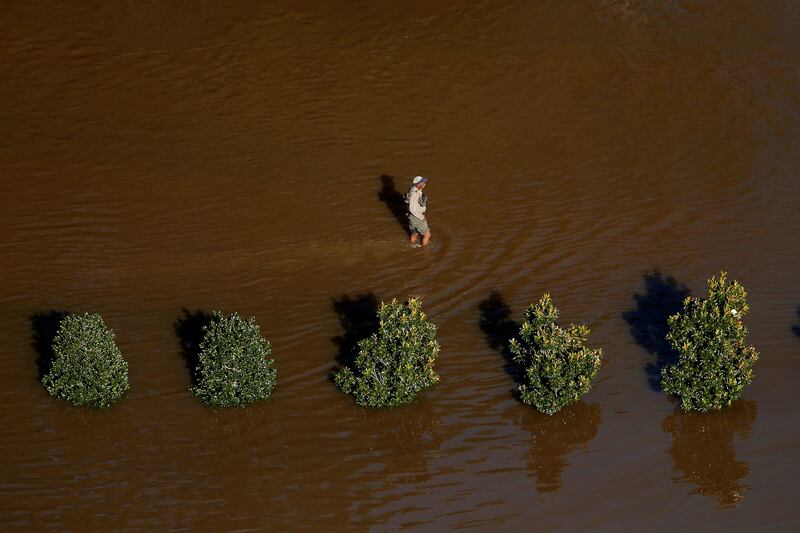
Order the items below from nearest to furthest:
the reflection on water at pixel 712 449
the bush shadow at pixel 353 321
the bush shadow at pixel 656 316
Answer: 1. the reflection on water at pixel 712 449
2. the bush shadow at pixel 656 316
3. the bush shadow at pixel 353 321

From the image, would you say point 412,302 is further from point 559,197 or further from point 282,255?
point 559,197

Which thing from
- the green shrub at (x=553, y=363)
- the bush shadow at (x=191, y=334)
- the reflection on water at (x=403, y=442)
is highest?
the bush shadow at (x=191, y=334)

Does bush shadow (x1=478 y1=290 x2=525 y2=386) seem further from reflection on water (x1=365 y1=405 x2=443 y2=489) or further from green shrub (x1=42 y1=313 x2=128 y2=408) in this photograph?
green shrub (x1=42 y1=313 x2=128 y2=408)

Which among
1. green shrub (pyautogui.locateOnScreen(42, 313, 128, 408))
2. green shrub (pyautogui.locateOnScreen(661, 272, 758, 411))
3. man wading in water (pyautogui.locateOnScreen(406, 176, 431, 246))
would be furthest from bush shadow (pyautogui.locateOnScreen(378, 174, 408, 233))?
green shrub (pyautogui.locateOnScreen(42, 313, 128, 408))

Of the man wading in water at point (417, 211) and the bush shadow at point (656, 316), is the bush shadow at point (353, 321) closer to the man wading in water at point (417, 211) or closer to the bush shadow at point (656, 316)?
the man wading in water at point (417, 211)

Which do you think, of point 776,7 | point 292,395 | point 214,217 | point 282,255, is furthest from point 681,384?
point 776,7

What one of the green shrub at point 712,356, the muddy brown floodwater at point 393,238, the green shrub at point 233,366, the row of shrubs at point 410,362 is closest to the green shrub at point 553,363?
the row of shrubs at point 410,362
